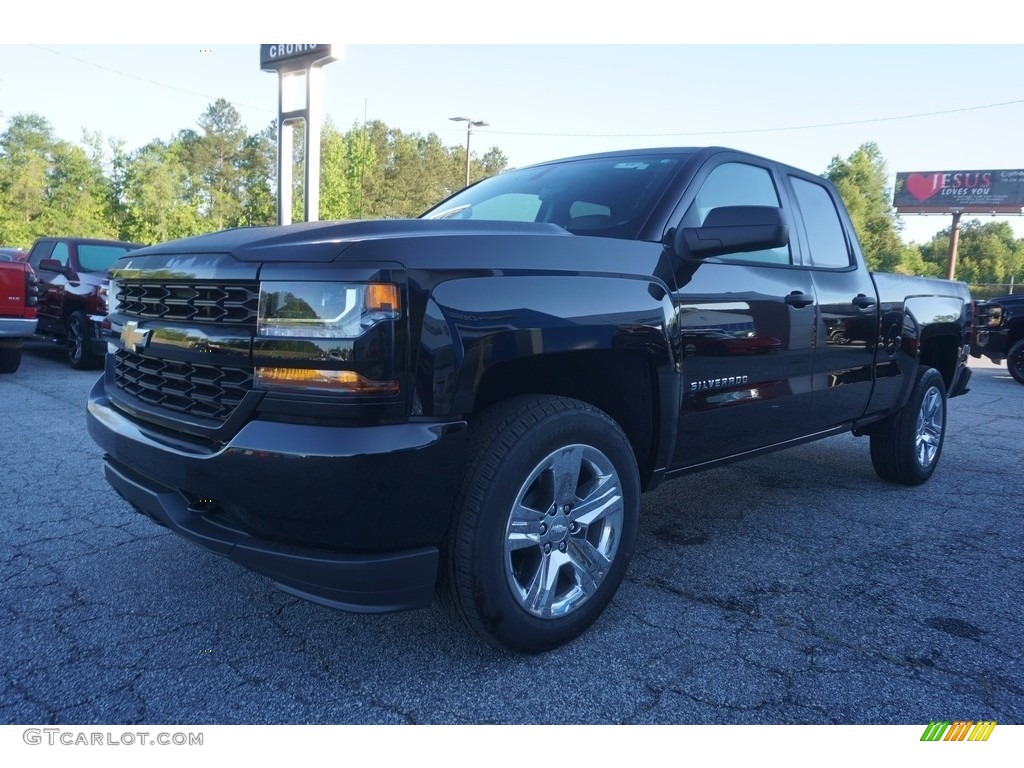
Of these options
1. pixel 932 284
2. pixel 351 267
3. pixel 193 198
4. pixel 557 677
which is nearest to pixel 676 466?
pixel 557 677

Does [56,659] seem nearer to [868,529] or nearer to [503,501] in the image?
[503,501]

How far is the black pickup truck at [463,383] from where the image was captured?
6.61 feet

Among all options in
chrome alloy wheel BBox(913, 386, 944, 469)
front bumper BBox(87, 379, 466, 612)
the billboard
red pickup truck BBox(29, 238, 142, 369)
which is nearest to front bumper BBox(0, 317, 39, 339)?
red pickup truck BBox(29, 238, 142, 369)

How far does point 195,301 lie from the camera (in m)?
2.29

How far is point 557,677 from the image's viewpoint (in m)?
2.36

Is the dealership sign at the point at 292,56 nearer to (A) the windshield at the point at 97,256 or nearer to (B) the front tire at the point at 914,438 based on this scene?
(A) the windshield at the point at 97,256

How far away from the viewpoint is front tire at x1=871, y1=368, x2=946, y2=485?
185 inches

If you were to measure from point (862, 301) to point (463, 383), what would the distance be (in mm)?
2747

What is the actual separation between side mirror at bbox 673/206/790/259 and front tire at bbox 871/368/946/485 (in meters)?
2.42

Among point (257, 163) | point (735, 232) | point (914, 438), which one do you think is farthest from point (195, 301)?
point (257, 163)

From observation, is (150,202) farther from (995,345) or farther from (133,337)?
(133,337)

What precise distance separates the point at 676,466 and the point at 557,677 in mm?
1032

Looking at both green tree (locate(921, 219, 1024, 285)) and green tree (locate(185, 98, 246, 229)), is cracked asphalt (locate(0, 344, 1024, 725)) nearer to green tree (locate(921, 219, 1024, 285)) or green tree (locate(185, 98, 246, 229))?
green tree (locate(185, 98, 246, 229))

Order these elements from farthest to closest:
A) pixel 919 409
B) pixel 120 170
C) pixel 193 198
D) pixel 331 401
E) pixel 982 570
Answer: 1. pixel 193 198
2. pixel 120 170
3. pixel 919 409
4. pixel 982 570
5. pixel 331 401
